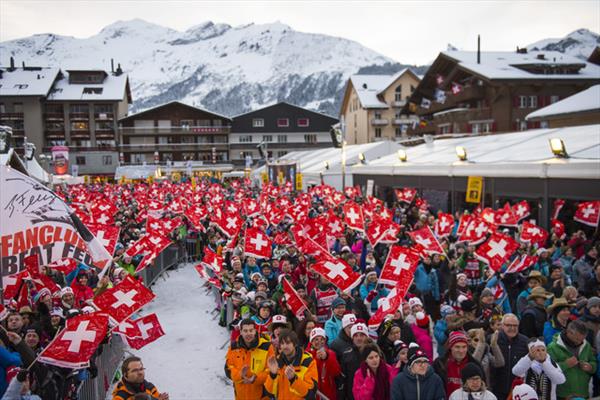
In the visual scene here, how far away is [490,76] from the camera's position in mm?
36406

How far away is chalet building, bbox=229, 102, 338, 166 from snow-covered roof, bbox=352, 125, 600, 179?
46.1 meters

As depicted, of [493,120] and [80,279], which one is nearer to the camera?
[80,279]

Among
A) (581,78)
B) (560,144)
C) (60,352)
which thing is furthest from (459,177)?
(581,78)

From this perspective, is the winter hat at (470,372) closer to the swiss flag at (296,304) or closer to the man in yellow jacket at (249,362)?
the man in yellow jacket at (249,362)

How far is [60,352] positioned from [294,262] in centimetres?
524

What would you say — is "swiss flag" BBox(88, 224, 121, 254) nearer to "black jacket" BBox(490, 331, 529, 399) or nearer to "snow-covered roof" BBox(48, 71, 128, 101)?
"black jacket" BBox(490, 331, 529, 399)

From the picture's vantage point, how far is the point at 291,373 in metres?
4.41

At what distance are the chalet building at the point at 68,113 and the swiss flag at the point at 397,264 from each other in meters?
63.1

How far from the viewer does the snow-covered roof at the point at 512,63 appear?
37438mm

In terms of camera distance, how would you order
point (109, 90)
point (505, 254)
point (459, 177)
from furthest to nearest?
point (109, 90), point (459, 177), point (505, 254)

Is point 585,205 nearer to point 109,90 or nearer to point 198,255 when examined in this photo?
point 198,255

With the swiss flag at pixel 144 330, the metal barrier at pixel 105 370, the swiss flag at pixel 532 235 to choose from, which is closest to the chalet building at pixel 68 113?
the metal barrier at pixel 105 370

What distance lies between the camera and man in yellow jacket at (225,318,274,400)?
16.2 ft

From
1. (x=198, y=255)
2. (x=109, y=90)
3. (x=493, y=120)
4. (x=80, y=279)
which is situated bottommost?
(x=198, y=255)
